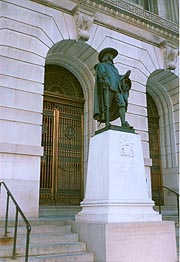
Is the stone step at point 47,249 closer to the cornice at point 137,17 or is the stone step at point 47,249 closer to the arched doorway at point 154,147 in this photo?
the arched doorway at point 154,147

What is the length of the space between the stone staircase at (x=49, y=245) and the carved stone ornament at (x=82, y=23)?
7096 mm

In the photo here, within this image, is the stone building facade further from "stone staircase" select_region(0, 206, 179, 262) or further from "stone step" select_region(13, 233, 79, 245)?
"stone step" select_region(13, 233, 79, 245)

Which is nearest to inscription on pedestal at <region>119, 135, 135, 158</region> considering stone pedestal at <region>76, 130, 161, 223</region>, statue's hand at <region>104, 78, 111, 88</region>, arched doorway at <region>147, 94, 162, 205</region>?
stone pedestal at <region>76, 130, 161, 223</region>

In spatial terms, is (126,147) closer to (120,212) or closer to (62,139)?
(120,212)

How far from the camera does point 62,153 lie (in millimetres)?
11188

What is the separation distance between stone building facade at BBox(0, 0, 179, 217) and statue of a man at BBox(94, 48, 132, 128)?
270 cm

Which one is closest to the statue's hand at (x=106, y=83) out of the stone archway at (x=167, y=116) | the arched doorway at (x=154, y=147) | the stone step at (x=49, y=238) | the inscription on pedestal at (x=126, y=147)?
the inscription on pedestal at (x=126, y=147)

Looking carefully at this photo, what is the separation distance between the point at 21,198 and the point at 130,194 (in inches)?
139

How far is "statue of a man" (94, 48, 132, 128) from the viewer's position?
6938 mm

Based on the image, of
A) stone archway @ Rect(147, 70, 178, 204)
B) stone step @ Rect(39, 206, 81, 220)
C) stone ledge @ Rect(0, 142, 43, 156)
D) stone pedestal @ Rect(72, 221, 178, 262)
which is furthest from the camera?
stone archway @ Rect(147, 70, 178, 204)

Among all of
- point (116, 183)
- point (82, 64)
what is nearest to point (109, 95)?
point (116, 183)

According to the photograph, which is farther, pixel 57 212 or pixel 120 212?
pixel 57 212

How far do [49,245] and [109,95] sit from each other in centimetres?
370

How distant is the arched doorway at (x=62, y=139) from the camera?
10.8m
